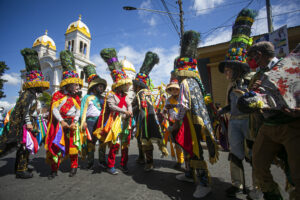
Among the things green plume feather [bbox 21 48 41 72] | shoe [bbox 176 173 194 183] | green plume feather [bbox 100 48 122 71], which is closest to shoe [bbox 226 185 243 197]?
shoe [bbox 176 173 194 183]

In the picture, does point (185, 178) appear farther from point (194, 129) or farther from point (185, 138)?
point (194, 129)

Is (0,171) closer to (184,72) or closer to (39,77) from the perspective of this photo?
(39,77)

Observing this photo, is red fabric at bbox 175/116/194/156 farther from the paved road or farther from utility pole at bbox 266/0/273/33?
utility pole at bbox 266/0/273/33

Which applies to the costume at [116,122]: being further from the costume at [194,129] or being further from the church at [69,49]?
the church at [69,49]

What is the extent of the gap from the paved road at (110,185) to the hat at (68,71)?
195cm

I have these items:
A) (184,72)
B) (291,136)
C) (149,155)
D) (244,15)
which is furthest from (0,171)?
(244,15)

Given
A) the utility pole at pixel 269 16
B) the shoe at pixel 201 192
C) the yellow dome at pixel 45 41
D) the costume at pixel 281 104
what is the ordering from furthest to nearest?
the yellow dome at pixel 45 41 < the utility pole at pixel 269 16 < the shoe at pixel 201 192 < the costume at pixel 281 104

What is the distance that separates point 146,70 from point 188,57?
1.68 m

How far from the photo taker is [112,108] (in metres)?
3.39

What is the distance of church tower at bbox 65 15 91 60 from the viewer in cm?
3406

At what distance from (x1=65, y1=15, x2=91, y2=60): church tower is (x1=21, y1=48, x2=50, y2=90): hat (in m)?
32.9

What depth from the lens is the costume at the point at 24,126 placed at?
3.17 meters

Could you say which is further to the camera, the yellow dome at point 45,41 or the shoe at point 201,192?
the yellow dome at point 45,41

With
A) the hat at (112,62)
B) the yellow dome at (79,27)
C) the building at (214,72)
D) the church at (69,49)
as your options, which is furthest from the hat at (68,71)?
the yellow dome at (79,27)
